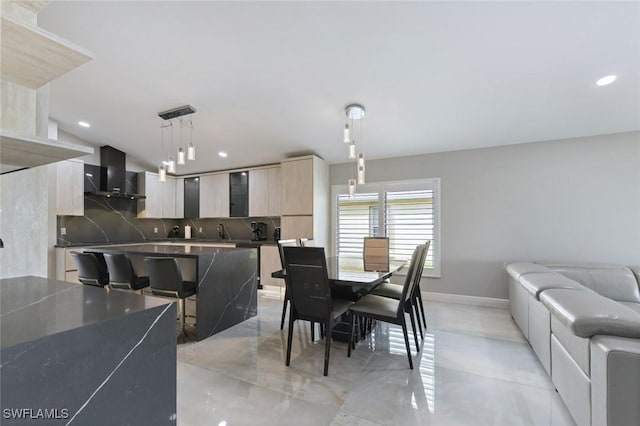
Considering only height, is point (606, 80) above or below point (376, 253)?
above

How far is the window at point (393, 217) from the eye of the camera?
14.4 ft

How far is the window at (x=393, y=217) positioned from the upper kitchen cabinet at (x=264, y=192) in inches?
45.1

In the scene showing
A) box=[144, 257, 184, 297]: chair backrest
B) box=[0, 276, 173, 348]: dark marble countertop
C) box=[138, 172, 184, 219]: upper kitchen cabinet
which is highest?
box=[138, 172, 184, 219]: upper kitchen cabinet

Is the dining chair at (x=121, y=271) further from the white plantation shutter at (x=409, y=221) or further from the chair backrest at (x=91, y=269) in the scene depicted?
the white plantation shutter at (x=409, y=221)

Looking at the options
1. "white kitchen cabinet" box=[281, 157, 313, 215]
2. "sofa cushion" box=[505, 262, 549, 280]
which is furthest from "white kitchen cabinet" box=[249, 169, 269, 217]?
"sofa cushion" box=[505, 262, 549, 280]

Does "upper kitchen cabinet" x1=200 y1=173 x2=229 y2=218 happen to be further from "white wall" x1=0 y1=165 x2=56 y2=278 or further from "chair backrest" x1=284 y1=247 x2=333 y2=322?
"white wall" x1=0 y1=165 x2=56 y2=278

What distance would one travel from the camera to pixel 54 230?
15.5 ft

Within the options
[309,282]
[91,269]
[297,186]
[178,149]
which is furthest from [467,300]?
[91,269]

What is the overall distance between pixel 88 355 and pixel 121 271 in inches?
103

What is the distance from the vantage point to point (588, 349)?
4.90 ft

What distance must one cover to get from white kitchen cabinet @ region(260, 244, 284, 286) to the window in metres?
1.13

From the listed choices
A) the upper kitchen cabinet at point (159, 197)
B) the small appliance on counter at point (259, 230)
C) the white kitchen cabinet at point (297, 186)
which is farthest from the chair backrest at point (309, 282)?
the upper kitchen cabinet at point (159, 197)

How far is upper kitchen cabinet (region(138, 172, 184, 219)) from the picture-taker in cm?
587

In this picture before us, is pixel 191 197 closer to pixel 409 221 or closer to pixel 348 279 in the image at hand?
pixel 409 221
